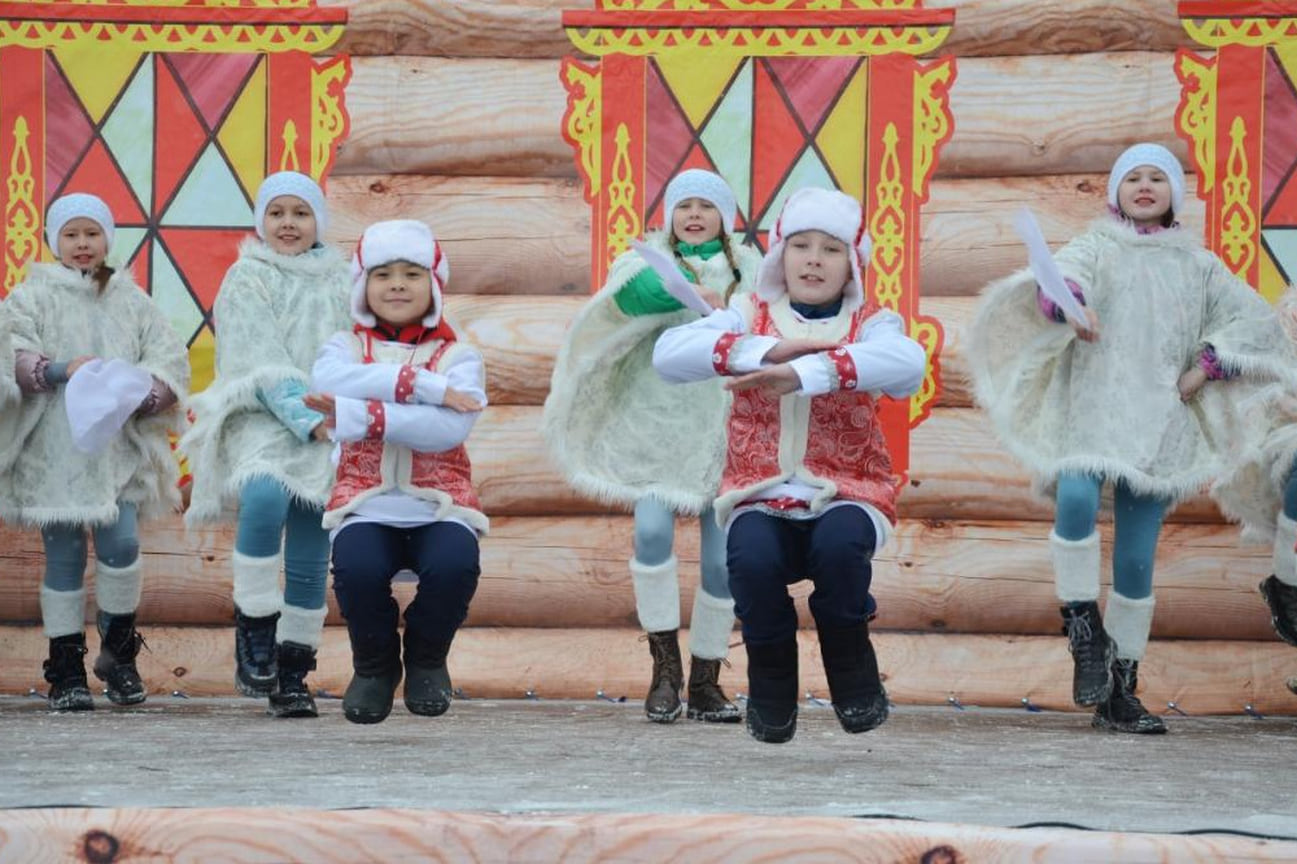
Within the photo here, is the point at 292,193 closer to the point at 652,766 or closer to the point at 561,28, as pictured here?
the point at 561,28

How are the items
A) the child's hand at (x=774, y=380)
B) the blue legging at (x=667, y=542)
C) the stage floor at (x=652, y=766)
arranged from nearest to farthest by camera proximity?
1. the stage floor at (x=652, y=766)
2. the child's hand at (x=774, y=380)
3. the blue legging at (x=667, y=542)

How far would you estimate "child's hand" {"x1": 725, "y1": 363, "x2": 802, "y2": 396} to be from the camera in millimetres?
4988

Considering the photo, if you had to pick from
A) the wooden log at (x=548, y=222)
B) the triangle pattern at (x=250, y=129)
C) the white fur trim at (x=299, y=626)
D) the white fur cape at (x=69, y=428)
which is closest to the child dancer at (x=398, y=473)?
the white fur trim at (x=299, y=626)

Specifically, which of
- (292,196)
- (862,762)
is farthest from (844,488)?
(292,196)

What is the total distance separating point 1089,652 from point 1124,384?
818mm

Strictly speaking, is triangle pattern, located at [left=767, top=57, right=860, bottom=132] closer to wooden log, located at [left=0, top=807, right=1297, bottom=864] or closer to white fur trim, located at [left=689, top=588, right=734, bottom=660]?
white fur trim, located at [left=689, top=588, right=734, bottom=660]

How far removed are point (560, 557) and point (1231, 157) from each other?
109 inches

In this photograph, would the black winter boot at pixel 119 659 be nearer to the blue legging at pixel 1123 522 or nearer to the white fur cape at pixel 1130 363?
the white fur cape at pixel 1130 363

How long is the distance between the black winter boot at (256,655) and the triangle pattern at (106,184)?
184cm

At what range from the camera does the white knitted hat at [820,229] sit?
17.4ft

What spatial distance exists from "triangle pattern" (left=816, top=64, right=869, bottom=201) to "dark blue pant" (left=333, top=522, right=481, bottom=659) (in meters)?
2.58

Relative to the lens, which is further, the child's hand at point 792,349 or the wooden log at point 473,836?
the child's hand at point 792,349

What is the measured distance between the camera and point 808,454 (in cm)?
518

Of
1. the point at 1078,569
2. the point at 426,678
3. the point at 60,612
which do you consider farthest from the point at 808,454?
the point at 60,612
